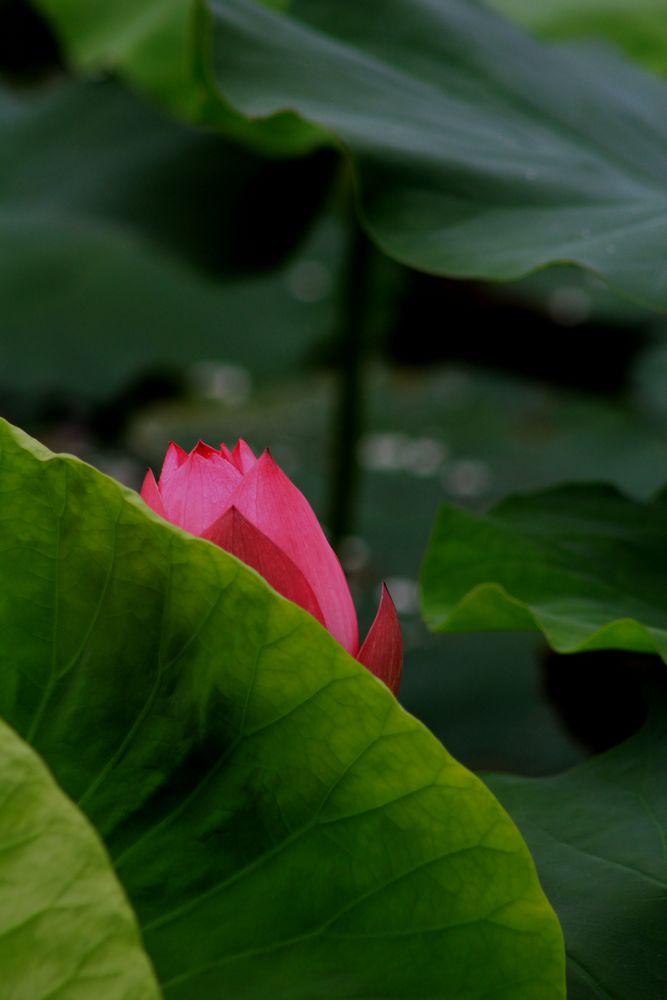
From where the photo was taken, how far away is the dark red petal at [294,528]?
1.45 ft

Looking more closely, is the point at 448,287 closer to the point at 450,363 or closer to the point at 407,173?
the point at 450,363

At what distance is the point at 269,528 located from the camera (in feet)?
1.46

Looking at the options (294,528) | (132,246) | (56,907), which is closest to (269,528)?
(294,528)

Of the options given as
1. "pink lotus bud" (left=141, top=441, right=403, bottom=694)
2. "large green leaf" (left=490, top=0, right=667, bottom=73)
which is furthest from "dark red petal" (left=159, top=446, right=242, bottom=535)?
"large green leaf" (left=490, top=0, right=667, bottom=73)

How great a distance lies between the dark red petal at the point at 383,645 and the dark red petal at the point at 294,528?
1 centimetres

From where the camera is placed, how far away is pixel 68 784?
44 centimetres

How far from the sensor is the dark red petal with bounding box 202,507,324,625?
1.41 ft

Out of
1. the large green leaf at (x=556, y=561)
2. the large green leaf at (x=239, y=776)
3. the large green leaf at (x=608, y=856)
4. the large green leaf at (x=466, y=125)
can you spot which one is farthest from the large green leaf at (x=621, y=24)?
the large green leaf at (x=239, y=776)

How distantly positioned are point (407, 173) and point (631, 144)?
0.17m

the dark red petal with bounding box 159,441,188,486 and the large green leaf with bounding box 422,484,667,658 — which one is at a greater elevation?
the dark red petal with bounding box 159,441,188,486

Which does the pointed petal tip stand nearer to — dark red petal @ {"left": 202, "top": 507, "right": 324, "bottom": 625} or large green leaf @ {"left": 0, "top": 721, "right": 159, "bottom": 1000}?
dark red petal @ {"left": 202, "top": 507, "right": 324, "bottom": 625}

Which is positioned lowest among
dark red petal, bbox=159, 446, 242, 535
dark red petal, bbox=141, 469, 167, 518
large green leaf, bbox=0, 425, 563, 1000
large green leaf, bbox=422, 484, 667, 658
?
large green leaf, bbox=422, 484, 667, 658

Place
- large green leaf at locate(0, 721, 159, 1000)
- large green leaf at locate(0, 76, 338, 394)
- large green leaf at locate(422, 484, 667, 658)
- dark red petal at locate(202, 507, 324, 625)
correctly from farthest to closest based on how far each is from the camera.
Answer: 1. large green leaf at locate(0, 76, 338, 394)
2. large green leaf at locate(422, 484, 667, 658)
3. dark red petal at locate(202, 507, 324, 625)
4. large green leaf at locate(0, 721, 159, 1000)

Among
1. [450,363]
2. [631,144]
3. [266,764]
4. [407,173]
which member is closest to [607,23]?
[631,144]
